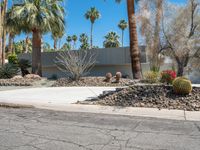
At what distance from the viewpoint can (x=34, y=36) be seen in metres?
23.9

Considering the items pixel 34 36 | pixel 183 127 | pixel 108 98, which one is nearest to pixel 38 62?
pixel 34 36

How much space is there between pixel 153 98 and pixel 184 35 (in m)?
10.4

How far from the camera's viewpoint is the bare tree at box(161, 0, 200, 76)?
19000 millimetres

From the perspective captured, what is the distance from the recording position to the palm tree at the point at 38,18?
2261cm

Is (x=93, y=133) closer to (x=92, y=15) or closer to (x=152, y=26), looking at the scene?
(x=152, y=26)

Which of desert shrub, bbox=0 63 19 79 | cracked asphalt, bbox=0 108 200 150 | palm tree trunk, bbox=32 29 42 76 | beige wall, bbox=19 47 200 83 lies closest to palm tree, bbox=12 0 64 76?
palm tree trunk, bbox=32 29 42 76

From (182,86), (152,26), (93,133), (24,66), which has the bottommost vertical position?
(93,133)

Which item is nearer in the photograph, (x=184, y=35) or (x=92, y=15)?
(x=184, y=35)

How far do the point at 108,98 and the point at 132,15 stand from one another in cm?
1116

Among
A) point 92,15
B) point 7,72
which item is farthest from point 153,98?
point 92,15

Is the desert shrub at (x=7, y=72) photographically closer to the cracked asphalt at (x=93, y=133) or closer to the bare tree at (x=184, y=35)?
the bare tree at (x=184, y=35)

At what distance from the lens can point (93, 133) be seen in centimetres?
651

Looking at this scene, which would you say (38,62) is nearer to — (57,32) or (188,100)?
(57,32)

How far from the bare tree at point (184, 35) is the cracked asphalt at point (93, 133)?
39.9 ft
